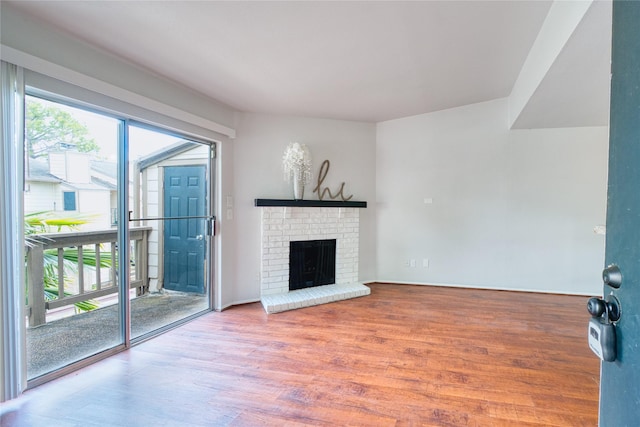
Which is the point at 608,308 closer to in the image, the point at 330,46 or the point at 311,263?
the point at 330,46

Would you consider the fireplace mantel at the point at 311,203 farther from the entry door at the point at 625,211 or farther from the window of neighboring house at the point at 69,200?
the entry door at the point at 625,211

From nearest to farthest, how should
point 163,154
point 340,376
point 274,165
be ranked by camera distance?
point 340,376 → point 163,154 → point 274,165

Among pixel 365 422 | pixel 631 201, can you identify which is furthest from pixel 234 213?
pixel 631 201

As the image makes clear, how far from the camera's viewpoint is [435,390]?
2.17 metres

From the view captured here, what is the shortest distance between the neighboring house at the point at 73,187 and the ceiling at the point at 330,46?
93 centimetres

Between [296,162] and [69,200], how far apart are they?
2.46 m

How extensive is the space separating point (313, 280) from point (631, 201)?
400 cm

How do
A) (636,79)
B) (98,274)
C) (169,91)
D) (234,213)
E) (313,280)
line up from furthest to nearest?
(313,280) < (234,213) < (169,91) < (98,274) < (636,79)

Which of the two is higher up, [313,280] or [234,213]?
[234,213]

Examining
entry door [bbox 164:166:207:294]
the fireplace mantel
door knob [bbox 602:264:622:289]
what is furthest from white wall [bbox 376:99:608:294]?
door knob [bbox 602:264:622:289]

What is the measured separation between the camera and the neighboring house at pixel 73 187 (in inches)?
87.0

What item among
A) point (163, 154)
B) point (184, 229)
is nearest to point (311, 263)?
point (184, 229)

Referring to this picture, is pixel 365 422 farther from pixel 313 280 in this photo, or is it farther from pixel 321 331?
pixel 313 280

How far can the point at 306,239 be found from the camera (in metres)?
4.51
